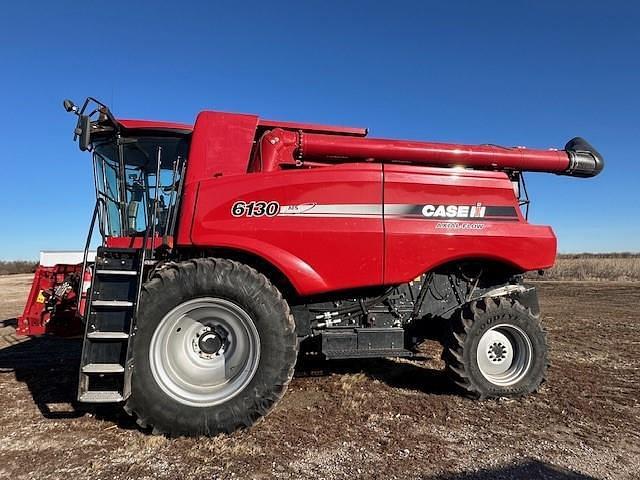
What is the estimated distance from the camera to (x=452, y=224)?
15.8ft

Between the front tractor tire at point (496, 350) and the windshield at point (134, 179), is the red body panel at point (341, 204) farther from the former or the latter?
the front tractor tire at point (496, 350)

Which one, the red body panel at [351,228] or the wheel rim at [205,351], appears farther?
the red body panel at [351,228]

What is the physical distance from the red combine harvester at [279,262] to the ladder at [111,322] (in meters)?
0.01

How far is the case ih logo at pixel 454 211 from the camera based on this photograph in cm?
480

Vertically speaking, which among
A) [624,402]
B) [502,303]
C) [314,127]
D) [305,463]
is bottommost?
[305,463]

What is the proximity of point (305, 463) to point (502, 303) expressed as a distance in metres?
2.77

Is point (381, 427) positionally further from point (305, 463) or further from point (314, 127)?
point (314, 127)

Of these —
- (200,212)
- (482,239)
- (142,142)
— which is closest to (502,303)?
(482,239)

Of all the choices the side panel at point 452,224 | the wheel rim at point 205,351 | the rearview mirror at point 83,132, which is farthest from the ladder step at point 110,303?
the side panel at point 452,224

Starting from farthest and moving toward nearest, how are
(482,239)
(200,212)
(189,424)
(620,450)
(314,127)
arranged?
(314,127)
(482,239)
(200,212)
(189,424)
(620,450)

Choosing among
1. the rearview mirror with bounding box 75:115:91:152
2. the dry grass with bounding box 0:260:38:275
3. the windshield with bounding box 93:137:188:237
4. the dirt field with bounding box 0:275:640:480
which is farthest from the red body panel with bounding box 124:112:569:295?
the dry grass with bounding box 0:260:38:275

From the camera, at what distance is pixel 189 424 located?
12.5 ft

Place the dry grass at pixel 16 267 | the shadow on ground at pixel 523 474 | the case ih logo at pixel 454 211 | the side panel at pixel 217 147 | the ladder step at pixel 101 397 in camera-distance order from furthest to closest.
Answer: the dry grass at pixel 16 267
the case ih logo at pixel 454 211
the side panel at pixel 217 147
the ladder step at pixel 101 397
the shadow on ground at pixel 523 474

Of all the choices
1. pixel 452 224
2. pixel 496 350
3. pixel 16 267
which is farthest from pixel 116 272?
pixel 16 267
